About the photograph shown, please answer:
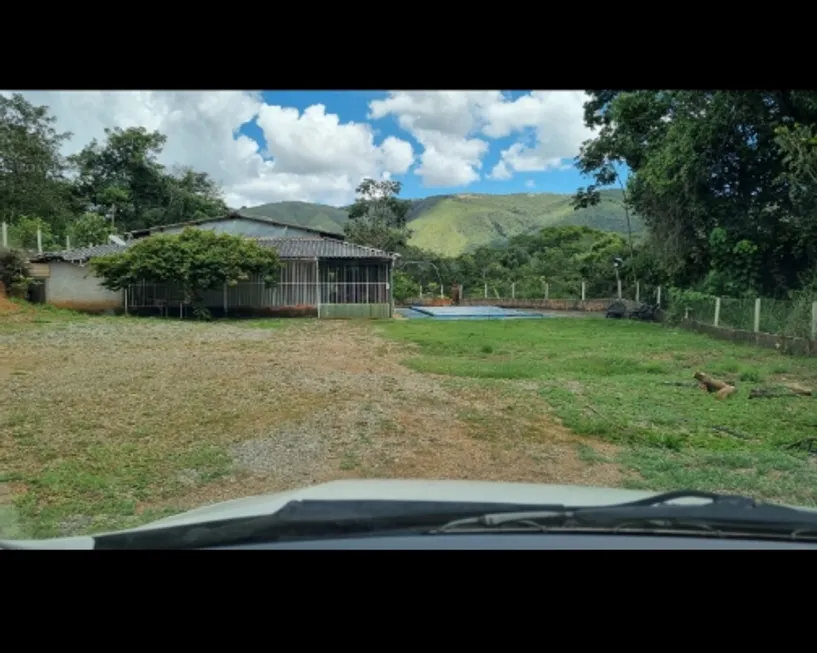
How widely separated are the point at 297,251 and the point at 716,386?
56.9ft

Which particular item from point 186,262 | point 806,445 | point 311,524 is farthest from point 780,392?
point 186,262

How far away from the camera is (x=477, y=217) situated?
8256 centimetres

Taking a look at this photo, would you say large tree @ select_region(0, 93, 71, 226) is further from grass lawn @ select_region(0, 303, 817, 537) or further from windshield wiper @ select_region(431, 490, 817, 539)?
windshield wiper @ select_region(431, 490, 817, 539)

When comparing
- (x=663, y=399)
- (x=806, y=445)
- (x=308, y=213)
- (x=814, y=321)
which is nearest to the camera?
(x=806, y=445)

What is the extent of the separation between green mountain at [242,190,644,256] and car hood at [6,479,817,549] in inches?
2201

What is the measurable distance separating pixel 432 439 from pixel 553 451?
999 mm

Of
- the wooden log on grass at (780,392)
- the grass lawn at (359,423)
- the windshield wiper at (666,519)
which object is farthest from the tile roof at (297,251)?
the windshield wiper at (666,519)

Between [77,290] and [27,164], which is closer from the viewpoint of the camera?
[77,290]

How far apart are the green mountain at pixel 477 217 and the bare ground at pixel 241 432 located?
49.1 m

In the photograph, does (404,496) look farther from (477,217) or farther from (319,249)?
(477,217)
